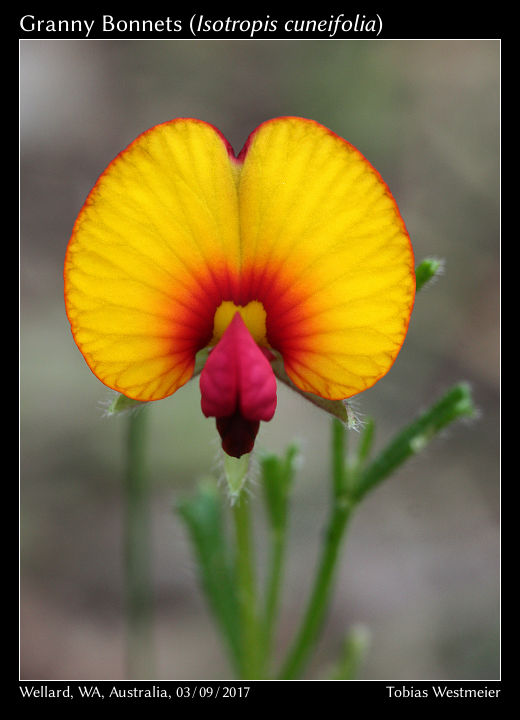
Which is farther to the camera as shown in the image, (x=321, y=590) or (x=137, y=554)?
(x=137, y=554)

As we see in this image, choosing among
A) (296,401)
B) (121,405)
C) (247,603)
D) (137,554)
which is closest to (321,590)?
(247,603)

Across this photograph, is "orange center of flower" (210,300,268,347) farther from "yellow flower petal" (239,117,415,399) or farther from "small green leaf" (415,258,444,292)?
"small green leaf" (415,258,444,292)

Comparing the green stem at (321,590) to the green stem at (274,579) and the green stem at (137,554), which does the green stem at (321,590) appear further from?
the green stem at (137,554)

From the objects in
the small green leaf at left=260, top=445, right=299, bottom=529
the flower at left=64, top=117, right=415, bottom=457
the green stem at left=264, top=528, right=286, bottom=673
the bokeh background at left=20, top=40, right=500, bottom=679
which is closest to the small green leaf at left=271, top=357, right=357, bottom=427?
the flower at left=64, top=117, right=415, bottom=457

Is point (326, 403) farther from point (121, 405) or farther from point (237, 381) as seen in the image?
point (121, 405)

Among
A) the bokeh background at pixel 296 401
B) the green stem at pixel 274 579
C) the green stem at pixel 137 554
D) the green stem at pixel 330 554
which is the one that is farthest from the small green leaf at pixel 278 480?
the bokeh background at pixel 296 401

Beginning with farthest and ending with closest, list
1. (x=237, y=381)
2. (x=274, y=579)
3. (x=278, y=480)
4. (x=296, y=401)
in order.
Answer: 1. (x=296, y=401)
2. (x=274, y=579)
3. (x=278, y=480)
4. (x=237, y=381)
